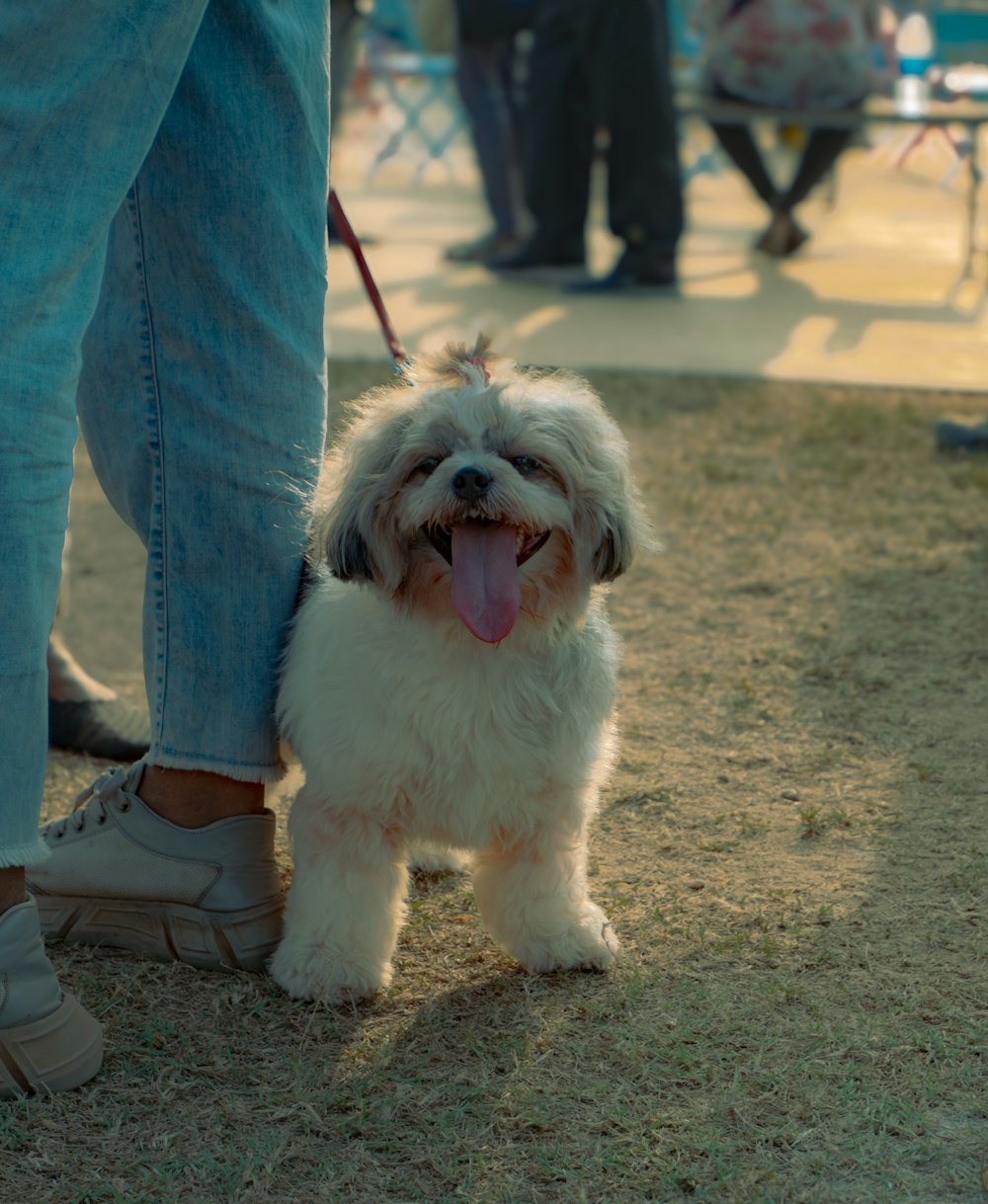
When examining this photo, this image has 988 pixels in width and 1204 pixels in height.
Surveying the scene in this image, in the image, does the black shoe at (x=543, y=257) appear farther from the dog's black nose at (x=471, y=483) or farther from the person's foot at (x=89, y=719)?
the dog's black nose at (x=471, y=483)

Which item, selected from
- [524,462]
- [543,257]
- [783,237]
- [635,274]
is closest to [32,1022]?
[524,462]

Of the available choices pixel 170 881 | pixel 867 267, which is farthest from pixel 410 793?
pixel 867 267

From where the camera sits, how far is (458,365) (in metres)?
2.17

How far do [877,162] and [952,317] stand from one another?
6869 mm

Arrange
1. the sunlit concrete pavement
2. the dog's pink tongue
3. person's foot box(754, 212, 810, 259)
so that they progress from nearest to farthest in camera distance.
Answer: the dog's pink tongue < the sunlit concrete pavement < person's foot box(754, 212, 810, 259)

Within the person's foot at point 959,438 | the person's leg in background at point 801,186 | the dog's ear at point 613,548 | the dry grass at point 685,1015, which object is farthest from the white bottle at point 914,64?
the dog's ear at point 613,548

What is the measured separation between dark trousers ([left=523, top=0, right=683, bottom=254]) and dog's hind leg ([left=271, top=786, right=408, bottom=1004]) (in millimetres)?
5862

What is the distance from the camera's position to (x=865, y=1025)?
2109 millimetres

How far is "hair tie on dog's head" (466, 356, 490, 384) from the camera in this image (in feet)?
6.99

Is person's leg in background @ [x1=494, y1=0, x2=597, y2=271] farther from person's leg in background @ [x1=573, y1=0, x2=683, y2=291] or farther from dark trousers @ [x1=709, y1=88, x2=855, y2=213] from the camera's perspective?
dark trousers @ [x1=709, y1=88, x2=855, y2=213]

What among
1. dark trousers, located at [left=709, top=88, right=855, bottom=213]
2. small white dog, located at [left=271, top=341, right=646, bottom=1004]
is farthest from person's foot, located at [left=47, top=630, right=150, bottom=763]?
dark trousers, located at [left=709, top=88, right=855, bottom=213]

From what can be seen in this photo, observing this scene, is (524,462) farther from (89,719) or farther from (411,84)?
(411,84)

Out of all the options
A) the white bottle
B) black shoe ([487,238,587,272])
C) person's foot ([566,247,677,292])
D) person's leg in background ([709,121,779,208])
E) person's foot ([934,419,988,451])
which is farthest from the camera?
the white bottle

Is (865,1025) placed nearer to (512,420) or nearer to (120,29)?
(512,420)
